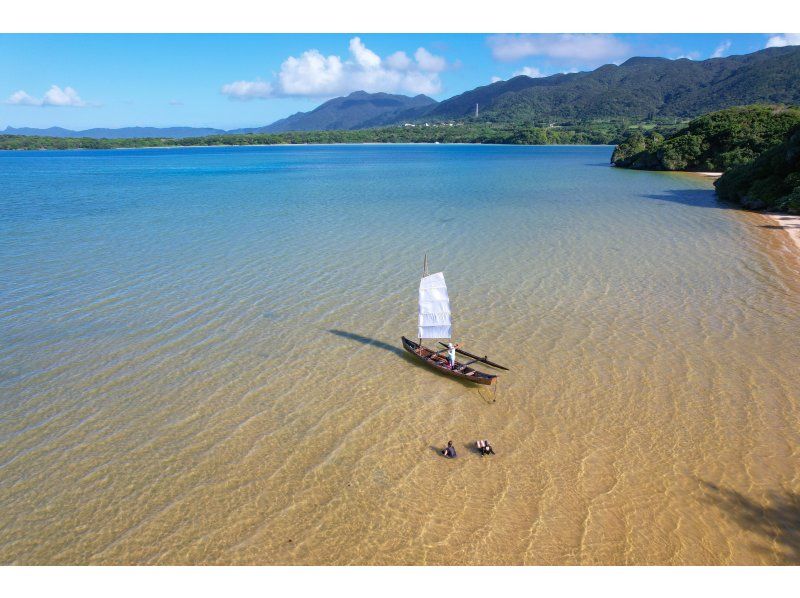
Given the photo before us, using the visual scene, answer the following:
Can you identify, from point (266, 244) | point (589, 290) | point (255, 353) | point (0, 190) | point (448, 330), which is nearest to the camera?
point (448, 330)

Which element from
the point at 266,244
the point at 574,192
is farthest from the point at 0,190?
the point at 574,192

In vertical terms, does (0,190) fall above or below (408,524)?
below

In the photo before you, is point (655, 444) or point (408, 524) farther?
point (655, 444)

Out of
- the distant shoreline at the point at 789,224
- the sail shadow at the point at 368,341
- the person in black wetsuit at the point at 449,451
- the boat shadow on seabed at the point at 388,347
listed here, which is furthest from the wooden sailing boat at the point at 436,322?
the distant shoreline at the point at 789,224

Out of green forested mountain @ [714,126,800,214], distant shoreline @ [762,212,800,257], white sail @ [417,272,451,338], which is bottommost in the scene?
distant shoreline @ [762,212,800,257]

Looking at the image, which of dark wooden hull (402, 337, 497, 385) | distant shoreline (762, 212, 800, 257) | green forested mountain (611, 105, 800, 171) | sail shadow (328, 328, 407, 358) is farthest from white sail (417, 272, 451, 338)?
green forested mountain (611, 105, 800, 171)

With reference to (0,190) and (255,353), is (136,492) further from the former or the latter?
(0,190)

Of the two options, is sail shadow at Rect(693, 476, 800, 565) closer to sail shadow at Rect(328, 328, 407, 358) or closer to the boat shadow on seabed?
the boat shadow on seabed
